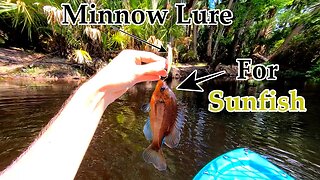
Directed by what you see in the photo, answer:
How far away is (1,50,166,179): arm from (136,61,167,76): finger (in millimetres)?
104

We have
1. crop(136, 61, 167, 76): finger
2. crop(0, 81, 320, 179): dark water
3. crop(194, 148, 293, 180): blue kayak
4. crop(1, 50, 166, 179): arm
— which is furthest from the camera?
crop(0, 81, 320, 179): dark water

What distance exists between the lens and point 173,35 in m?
18.0

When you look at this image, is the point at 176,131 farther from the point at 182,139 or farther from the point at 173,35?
the point at 173,35

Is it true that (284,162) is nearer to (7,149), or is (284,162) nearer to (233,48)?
(7,149)

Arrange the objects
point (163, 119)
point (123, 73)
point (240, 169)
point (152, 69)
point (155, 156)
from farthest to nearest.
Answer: point (240, 169) < point (155, 156) < point (163, 119) < point (152, 69) < point (123, 73)

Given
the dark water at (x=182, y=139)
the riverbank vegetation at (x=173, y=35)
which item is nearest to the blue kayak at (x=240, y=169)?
the dark water at (x=182, y=139)

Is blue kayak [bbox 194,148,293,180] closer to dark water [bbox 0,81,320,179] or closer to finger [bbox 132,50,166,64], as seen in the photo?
dark water [bbox 0,81,320,179]

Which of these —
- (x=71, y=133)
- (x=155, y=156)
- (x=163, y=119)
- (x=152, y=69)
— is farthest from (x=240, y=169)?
(x=71, y=133)

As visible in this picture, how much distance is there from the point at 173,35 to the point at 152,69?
17.3m

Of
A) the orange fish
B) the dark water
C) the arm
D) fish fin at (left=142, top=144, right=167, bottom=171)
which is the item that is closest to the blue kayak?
the dark water

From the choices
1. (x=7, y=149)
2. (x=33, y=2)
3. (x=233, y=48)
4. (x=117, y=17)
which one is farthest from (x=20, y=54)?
(x=233, y=48)

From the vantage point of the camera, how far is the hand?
2.96ft

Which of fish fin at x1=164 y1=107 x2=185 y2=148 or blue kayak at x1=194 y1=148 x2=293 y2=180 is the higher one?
fish fin at x1=164 y1=107 x2=185 y2=148

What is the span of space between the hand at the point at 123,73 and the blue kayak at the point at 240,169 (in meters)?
2.67
